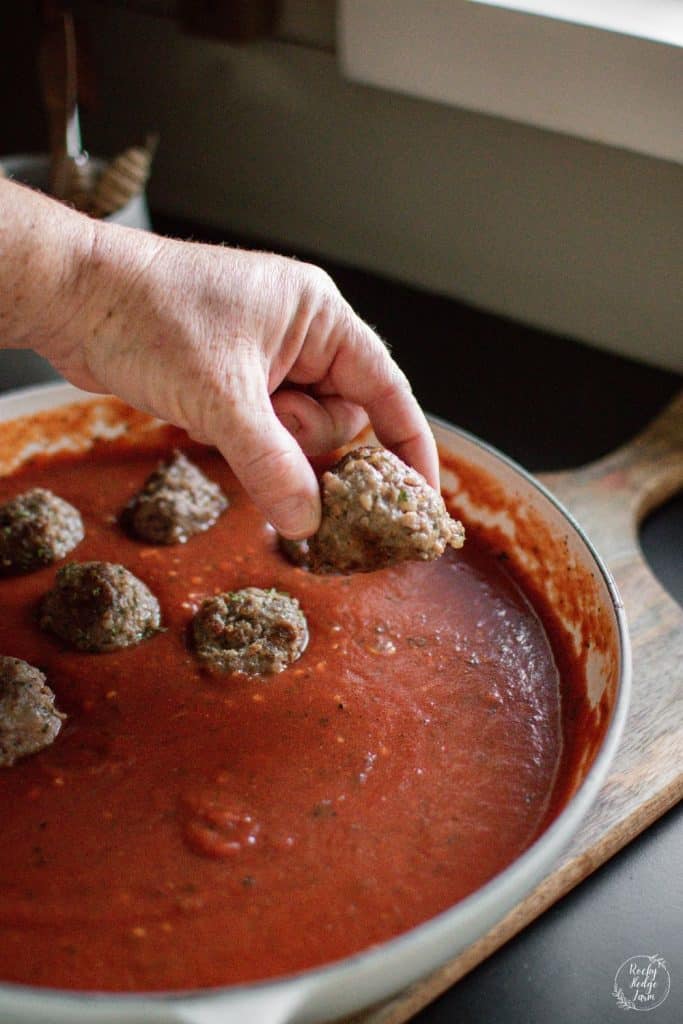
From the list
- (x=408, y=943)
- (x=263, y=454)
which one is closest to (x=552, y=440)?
(x=263, y=454)

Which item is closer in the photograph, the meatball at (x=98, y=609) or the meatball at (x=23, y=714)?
the meatball at (x=23, y=714)

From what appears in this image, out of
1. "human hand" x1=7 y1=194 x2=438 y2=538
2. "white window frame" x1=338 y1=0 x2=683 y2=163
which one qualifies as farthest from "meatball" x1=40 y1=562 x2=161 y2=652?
"white window frame" x1=338 y1=0 x2=683 y2=163

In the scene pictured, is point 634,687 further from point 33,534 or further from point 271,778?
point 33,534

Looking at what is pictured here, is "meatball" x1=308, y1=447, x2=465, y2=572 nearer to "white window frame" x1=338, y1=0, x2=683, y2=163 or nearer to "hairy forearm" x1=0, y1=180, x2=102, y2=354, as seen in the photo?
"hairy forearm" x1=0, y1=180, x2=102, y2=354

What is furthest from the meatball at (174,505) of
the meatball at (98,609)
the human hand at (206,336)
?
the human hand at (206,336)

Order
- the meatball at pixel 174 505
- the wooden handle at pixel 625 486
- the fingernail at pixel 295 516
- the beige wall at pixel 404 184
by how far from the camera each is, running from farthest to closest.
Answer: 1. the beige wall at pixel 404 184
2. the wooden handle at pixel 625 486
3. the meatball at pixel 174 505
4. the fingernail at pixel 295 516

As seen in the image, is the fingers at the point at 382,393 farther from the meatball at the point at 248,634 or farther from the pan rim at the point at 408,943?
the pan rim at the point at 408,943

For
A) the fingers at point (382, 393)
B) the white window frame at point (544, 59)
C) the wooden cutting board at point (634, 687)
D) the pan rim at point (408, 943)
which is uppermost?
the white window frame at point (544, 59)

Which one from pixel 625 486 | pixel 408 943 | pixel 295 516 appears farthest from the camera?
pixel 625 486
